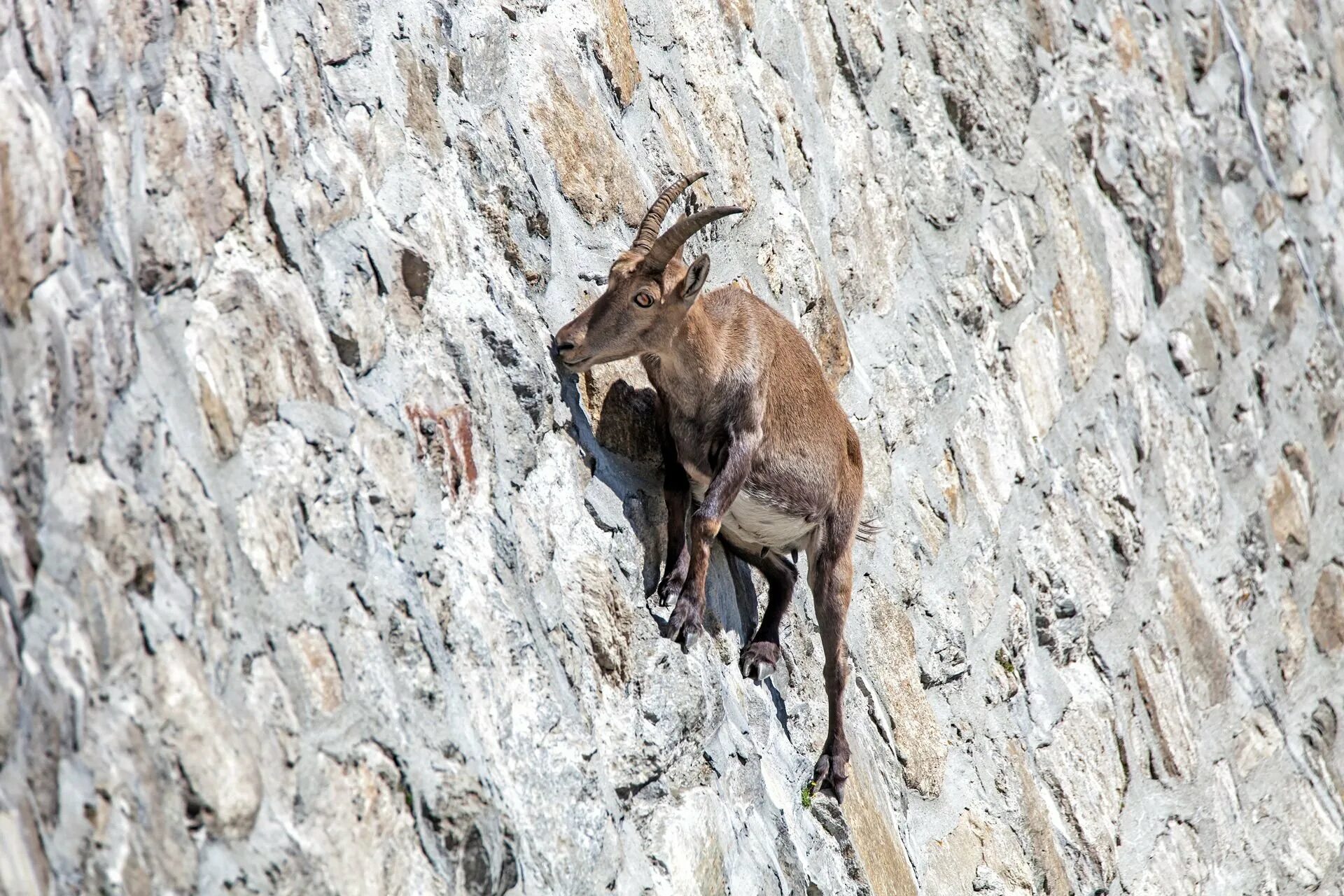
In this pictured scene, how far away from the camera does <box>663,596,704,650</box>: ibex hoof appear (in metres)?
3.73

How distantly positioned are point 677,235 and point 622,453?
633 millimetres

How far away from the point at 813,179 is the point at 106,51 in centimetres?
300

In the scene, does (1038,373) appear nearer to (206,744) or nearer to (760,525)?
(760,525)

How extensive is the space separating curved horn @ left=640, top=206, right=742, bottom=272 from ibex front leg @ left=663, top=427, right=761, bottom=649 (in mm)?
580

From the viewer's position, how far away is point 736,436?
4176mm

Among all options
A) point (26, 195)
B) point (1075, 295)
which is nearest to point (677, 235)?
point (26, 195)

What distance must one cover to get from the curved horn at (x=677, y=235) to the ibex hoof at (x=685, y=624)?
0.92 m

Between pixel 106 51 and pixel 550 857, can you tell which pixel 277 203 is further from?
pixel 550 857

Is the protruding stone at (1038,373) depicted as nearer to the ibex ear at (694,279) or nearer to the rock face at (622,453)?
the rock face at (622,453)

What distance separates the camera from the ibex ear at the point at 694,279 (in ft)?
13.0

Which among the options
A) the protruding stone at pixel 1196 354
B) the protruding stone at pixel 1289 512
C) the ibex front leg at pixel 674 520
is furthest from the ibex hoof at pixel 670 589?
the protruding stone at pixel 1289 512

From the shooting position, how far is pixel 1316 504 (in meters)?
7.23

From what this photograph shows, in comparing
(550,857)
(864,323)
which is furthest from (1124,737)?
(550,857)

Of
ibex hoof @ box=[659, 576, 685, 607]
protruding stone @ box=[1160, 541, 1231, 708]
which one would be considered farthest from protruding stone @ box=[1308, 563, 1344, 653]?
ibex hoof @ box=[659, 576, 685, 607]
